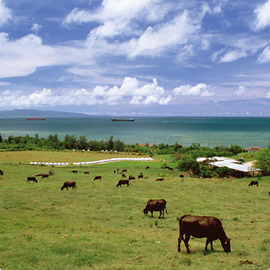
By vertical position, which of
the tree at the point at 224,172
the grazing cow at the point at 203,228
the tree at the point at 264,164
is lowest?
the tree at the point at 224,172

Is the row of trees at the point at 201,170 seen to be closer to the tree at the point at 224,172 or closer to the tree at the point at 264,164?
the tree at the point at 224,172

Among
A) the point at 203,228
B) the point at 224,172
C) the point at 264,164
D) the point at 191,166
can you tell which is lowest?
the point at 224,172

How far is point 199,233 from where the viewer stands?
8883mm

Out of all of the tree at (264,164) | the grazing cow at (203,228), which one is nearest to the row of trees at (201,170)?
the tree at (264,164)

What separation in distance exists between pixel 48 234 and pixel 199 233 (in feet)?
25.0

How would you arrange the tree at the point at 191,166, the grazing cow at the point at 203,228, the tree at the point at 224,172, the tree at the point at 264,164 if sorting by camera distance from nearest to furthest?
1. the grazing cow at the point at 203,228
2. the tree at the point at 264,164
3. the tree at the point at 224,172
4. the tree at the point at 191,166

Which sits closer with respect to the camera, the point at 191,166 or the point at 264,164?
the point at 264,164

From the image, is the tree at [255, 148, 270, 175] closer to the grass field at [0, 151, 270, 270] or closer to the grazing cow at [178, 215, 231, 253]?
the grass field at [0, 151, 270, 270]

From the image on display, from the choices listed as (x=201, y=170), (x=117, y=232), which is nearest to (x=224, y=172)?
(x=201, y=170)

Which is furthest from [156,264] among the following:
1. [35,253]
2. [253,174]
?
[253,174]

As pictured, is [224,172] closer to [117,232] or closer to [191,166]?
[191,166]

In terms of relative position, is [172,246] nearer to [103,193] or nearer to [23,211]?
[23,211]

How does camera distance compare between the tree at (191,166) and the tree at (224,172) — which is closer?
the tree at (224,172)

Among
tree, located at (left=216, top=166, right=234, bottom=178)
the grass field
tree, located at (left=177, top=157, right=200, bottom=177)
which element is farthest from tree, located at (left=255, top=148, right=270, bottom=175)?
the grass field
